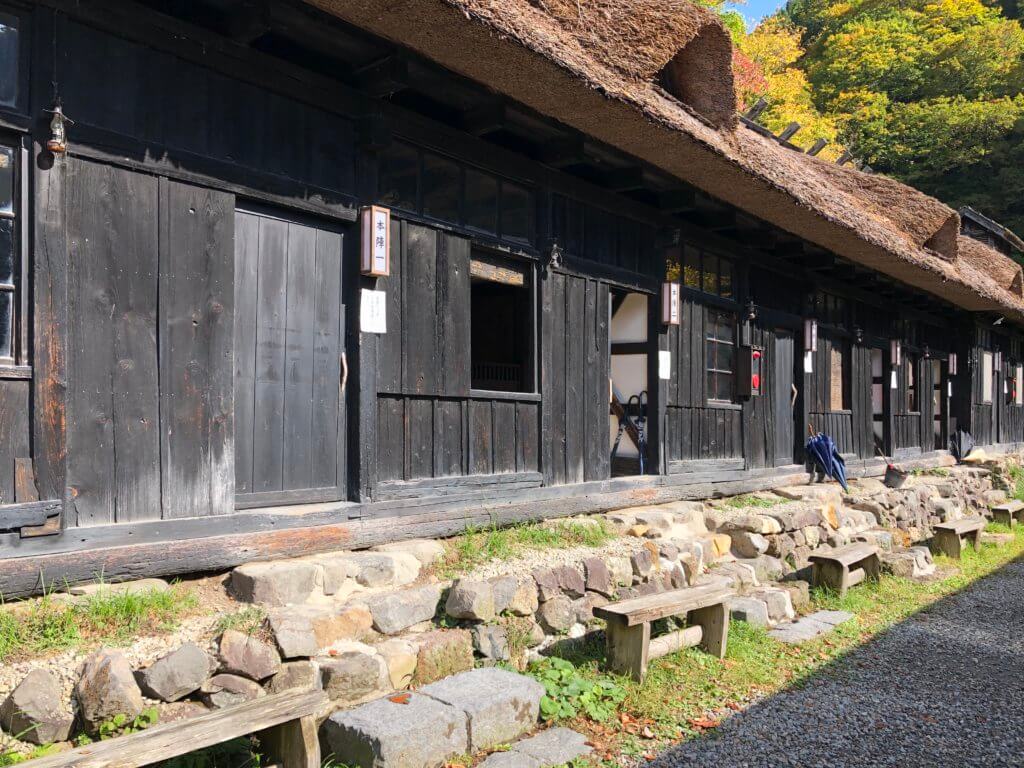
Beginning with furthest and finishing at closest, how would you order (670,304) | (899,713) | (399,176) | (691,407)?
(691,407) < (670,304) < (399,176) < (899,713)

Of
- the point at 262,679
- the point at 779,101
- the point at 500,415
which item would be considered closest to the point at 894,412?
the point at 500,415

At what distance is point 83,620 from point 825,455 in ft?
28.6

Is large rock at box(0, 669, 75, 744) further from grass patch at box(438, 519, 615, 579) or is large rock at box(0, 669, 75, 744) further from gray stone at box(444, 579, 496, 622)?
grass patch at box(438, 519, 615, 579)

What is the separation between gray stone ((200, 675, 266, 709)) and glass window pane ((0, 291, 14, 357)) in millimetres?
1676

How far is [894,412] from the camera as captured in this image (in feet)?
42.1

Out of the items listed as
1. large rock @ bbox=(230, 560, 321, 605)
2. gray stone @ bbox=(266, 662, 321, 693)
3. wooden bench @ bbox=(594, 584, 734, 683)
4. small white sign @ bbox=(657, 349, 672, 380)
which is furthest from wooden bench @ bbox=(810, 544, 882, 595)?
gray stone @ bbox=(266, 662, 321, 693)

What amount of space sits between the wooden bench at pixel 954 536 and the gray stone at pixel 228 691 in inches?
358

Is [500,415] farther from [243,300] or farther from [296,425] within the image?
[243,300]

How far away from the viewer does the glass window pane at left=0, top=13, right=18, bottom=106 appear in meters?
3.52

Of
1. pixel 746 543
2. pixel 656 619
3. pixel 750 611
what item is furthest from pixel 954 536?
pixel 656 619

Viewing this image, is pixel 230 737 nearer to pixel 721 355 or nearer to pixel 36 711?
pixel 36 711

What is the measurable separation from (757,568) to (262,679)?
16.0 feet

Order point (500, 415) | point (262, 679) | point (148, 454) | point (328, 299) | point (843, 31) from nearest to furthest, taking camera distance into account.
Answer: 1. point (262, 679)
2. point (148, 454)
3. point (328, 299)
4. point (500, 415)
5. point (843, 31)

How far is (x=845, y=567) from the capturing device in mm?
7410
